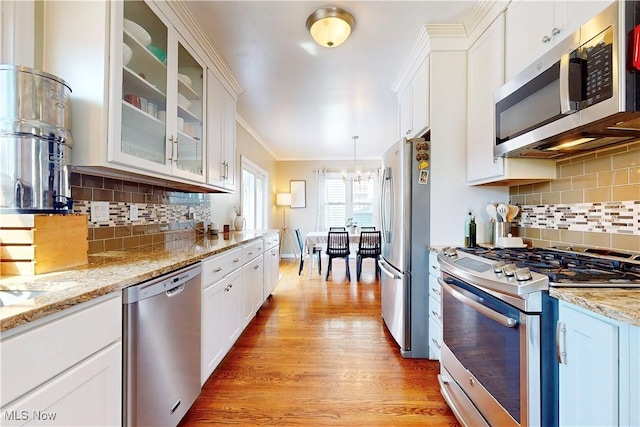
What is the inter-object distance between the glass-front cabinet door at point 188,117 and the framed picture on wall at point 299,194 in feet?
15.6

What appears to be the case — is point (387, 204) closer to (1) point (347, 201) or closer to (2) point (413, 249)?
(2) point (413, 249)

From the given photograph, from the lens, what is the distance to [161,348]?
4.07 feet

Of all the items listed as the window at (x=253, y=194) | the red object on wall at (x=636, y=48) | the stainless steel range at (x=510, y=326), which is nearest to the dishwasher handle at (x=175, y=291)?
the stainless steel range at (x=510, y=326)

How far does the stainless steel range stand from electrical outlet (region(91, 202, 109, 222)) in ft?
6.65

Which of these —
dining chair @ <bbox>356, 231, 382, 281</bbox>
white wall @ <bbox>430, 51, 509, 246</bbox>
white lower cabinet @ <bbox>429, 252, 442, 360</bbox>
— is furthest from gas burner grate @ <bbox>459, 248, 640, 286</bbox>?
dining chair @ <bbox>356, 231, 382, 281</bbox>

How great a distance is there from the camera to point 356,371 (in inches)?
79.1

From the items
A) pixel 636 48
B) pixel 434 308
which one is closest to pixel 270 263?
pixel 434 308

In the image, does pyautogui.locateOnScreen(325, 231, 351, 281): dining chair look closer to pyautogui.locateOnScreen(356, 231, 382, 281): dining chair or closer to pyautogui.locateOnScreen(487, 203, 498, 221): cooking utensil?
pyautogui.locateOnScreen(356, 231, 382, 281): dining chair

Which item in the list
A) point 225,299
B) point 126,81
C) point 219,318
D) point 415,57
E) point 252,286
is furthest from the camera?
point 252,286

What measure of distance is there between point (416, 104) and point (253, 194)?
11.9ft

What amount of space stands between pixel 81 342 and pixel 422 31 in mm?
2654

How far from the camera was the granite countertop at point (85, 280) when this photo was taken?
72 centimetres

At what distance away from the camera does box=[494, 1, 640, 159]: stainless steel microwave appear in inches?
38.2

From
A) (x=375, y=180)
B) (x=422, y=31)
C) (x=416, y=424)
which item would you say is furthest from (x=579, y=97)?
(x=375, y=180)
